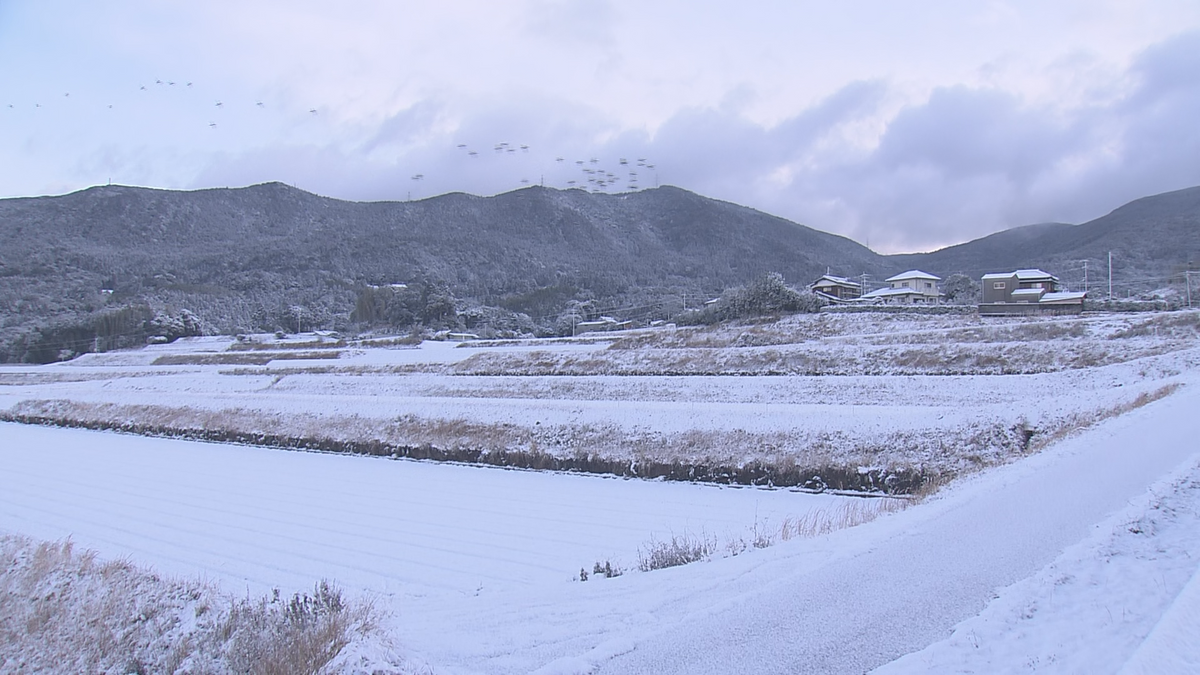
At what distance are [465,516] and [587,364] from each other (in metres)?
26.3

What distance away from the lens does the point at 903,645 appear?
4797 millimetres

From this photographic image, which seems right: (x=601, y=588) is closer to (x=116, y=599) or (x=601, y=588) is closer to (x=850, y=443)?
(x=116, y=599)

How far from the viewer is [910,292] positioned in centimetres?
7219

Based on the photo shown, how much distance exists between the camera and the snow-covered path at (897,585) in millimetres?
4859

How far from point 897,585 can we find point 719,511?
842cm

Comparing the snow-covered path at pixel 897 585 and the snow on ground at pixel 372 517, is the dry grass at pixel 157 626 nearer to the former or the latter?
the snow on ground at pixel 372 517

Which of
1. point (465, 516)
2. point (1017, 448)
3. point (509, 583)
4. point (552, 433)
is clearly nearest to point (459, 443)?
point (552, 433)

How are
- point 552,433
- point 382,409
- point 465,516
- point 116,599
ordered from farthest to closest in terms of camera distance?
1. point 382,409
2. point 552,433
3. point 465,516
4. point 116,599

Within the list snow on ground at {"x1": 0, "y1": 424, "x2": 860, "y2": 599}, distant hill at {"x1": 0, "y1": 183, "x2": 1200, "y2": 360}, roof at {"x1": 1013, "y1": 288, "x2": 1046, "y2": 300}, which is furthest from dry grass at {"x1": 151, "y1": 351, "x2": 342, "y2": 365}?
roof at {"x1": 1013, "y1": 288, "x2": 1046, "y2": 300}

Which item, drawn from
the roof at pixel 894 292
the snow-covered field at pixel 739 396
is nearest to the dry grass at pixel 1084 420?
the snow-covered field at pixel 739 396

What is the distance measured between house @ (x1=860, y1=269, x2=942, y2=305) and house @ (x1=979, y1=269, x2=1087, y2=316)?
7.79 m

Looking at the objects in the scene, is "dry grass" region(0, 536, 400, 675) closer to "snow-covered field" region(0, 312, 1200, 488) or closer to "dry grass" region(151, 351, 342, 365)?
"snow-covered field" region(0, 312, 1200, 488)

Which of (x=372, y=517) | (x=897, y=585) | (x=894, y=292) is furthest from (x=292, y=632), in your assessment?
(x=894, y=292)

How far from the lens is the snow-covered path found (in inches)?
191
